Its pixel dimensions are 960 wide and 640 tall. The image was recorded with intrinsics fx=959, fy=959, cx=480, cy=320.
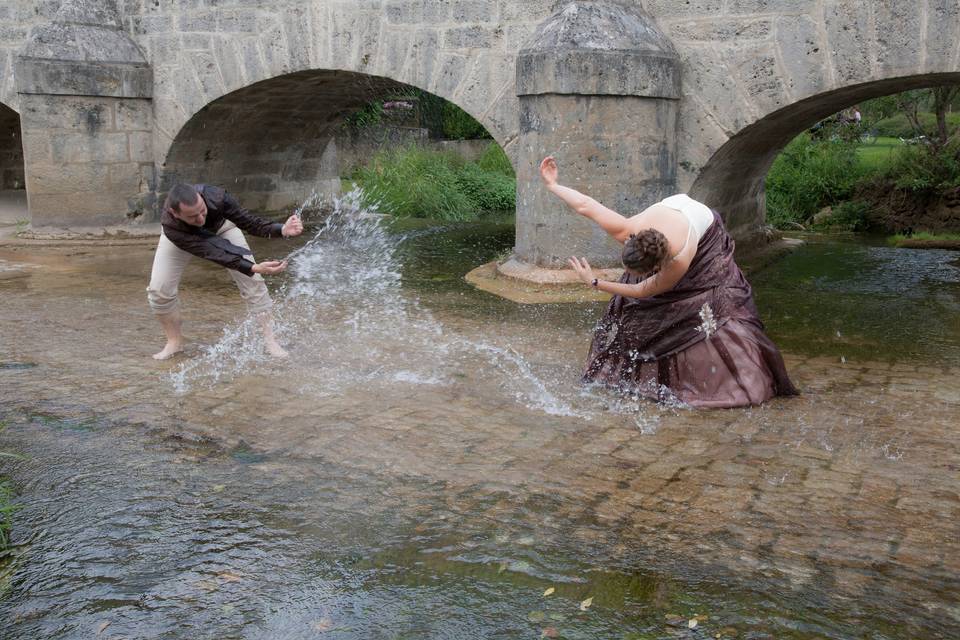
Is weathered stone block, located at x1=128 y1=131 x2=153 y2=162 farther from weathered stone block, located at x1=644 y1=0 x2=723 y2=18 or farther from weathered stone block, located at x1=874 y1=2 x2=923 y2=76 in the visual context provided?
weathered stone block, located at x1=874 y1=2 x2=923 y2=76

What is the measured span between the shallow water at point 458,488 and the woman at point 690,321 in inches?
7.4

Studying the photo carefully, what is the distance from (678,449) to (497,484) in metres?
0.94

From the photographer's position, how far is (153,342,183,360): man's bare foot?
232 inches

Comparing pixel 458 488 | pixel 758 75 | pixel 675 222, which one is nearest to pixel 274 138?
pixel 758 75

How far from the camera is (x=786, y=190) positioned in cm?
1365

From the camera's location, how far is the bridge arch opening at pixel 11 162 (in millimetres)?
14031

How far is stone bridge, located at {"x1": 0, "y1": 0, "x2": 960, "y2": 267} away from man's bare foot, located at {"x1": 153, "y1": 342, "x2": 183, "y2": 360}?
3.23 m

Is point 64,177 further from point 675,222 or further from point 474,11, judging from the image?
point 675,222

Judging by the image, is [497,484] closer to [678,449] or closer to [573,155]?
[678,449]

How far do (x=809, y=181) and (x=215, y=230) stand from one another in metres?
9.89

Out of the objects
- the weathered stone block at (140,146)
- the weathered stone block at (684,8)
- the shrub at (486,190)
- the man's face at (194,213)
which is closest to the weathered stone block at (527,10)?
the weathered stone block at (684,8)

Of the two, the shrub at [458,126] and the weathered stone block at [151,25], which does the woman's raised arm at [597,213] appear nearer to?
the weathered stone block at [151,25]

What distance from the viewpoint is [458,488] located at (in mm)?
3939

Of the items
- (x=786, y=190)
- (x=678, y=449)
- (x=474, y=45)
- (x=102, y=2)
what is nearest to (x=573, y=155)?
(x=474, y=45)
